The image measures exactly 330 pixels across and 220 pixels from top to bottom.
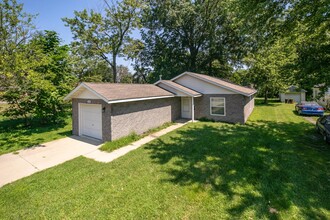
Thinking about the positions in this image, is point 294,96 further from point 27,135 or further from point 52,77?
point 27,135

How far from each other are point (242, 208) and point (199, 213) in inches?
42.0

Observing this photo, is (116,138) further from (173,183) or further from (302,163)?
(302,163)

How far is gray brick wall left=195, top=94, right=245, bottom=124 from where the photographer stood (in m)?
13.0

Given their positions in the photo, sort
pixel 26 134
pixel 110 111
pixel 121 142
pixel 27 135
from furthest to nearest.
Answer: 1. pixel 26 134
2. pixel 27 135
3. pixel 121 142
4. pixel 110 111

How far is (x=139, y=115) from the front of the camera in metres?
10.5

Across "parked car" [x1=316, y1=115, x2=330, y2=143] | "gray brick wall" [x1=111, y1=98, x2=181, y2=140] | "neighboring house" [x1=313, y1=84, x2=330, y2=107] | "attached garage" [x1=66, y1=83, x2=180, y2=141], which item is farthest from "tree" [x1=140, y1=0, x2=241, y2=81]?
"parked car" [x1=316, y1=115, x2=330, y2=143]

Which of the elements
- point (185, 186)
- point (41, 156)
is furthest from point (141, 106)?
point (185, 186)

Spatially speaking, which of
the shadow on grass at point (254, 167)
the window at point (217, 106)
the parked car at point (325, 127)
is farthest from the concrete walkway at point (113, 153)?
the parked car at point (325, 127)

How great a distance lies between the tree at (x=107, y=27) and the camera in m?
21.9

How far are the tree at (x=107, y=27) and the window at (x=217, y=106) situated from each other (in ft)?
52.0

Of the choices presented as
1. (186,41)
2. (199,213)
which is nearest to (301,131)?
(199,213)

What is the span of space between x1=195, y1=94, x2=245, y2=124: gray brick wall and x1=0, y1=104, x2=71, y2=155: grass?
1004 centimetres

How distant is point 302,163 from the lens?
6562 mm

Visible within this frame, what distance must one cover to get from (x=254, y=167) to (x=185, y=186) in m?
2.80
